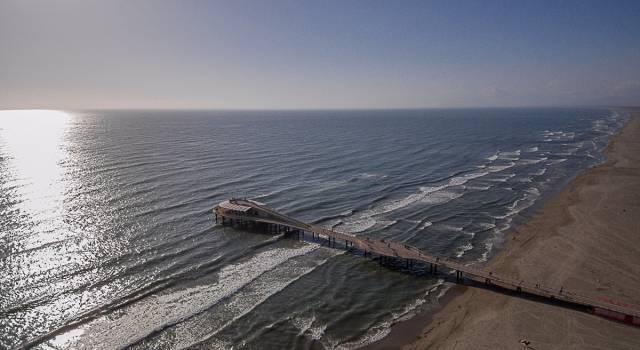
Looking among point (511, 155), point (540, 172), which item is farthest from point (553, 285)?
point (511, 155)

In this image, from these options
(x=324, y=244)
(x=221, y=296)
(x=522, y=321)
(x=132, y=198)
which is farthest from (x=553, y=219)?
(x=132, y=198)

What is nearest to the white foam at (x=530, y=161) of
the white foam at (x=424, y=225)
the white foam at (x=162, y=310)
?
the white foam at (x=424, y=225)

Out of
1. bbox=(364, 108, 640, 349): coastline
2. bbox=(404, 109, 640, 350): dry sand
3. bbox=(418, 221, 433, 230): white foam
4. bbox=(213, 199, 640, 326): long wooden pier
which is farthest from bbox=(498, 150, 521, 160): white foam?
bbox=(213, 199, 640, 326): long wooden pier

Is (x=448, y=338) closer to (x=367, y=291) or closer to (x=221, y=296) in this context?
(x=367, y=291)

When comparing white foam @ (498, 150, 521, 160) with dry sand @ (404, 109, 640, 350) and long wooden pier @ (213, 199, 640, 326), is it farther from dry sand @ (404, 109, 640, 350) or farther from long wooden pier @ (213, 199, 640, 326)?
long wooden pier @ (213, 199, 640, 326)

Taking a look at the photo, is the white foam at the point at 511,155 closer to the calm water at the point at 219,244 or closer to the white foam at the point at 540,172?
the calm water at the point at 219,244

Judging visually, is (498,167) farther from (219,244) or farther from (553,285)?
(219,244)

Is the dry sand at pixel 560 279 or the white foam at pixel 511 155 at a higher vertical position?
the white foam at pixel 511 155
